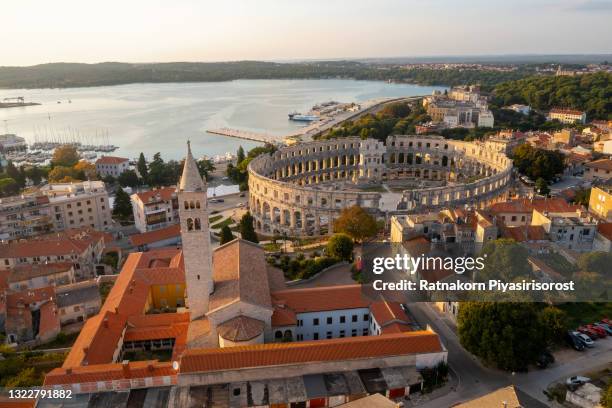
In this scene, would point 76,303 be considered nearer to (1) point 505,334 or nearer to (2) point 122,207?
(2) point 122,207

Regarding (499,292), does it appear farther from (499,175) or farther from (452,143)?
(452,143)

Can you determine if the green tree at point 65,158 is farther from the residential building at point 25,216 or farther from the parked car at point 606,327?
the parked car at point 606,327

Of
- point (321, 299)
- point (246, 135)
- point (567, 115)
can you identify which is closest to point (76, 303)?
point (321, 299)

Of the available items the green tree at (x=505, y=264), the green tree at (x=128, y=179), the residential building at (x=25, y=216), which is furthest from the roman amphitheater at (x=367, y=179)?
the green tree at (x=128, y=179)

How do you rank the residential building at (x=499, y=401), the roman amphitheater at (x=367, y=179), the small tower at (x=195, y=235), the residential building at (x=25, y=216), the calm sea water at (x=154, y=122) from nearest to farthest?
1. the residential building at (x=499, y=401)
2. the small tower at (x=195, y=235)
3. the roman amphitheater at (x=367, y=179)
4. the residential building at (x=25, y=216)
5. the calm sea water at (x=154, y=122)

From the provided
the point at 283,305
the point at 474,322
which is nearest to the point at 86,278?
the point at 283,305

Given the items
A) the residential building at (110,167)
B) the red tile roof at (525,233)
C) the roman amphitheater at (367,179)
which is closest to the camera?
the red tile roof at (525,233)

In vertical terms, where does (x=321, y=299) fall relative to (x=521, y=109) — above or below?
below

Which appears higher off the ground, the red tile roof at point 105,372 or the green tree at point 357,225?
the green tree at point 357,225
